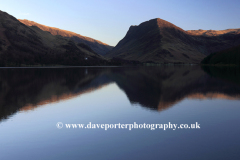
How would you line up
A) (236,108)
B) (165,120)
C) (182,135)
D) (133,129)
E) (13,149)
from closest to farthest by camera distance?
1. (13,149)
2. (182,135)
3. (133,129)
4. (165,120)
5. (236,108)

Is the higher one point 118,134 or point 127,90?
point 127,90

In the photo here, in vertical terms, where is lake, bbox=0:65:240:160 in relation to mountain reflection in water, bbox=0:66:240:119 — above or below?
below

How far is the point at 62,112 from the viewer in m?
23.5

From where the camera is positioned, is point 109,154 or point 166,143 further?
point 166,143

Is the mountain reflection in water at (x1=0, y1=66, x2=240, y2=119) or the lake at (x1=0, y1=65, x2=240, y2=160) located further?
the mountain reflection in water at (x1=0, y1=66, x2=240, y2=119)

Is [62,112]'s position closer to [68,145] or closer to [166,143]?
[68,145]

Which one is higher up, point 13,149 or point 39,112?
point 39,112

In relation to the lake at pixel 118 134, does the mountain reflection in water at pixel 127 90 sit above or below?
above

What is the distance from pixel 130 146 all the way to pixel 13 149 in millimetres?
7683

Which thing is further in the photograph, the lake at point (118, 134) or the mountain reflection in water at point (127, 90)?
the mountain reflection in water at point (127, 90)

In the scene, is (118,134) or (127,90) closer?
(118,134)

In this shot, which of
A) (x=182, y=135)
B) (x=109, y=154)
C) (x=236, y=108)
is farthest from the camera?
(x=236, y=108)

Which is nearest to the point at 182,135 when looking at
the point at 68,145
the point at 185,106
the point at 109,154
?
the point at 109,154

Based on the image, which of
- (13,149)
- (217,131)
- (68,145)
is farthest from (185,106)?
(13,149)
